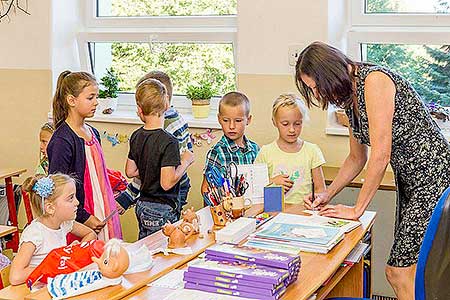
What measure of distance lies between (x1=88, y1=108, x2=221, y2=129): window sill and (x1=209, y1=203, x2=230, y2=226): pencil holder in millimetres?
1606

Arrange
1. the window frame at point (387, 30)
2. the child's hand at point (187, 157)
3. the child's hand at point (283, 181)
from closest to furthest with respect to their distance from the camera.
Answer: the child's hand at point (283, 181), the child's hand at point (187, 157), the window frame at point (387, 30)

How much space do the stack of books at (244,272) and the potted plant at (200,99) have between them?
2236mm

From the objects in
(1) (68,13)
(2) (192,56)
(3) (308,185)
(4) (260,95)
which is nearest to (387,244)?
(3) (308,185)

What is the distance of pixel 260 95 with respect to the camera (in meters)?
3.93

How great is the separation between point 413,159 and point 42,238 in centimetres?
131

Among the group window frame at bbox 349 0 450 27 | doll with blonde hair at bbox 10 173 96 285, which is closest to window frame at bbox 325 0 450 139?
window frame at bbox 349 0 450 27

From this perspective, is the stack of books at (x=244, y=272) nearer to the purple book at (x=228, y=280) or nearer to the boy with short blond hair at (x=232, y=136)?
the purple book at (x=228, y=280)

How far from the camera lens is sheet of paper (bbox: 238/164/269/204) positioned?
2.79m

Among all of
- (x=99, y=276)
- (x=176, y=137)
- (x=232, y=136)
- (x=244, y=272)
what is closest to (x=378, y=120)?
(x=244, y=272)

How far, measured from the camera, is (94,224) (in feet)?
9.55

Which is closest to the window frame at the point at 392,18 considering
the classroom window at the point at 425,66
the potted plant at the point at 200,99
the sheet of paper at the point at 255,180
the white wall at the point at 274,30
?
the classroom window at the point at 425,66

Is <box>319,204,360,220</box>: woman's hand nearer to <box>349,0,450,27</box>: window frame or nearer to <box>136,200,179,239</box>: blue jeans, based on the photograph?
<box>136,200,179,239</box>: blue jeans

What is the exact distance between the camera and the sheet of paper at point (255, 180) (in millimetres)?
2795

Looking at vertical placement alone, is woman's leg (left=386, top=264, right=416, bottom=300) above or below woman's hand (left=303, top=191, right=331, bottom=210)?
below
